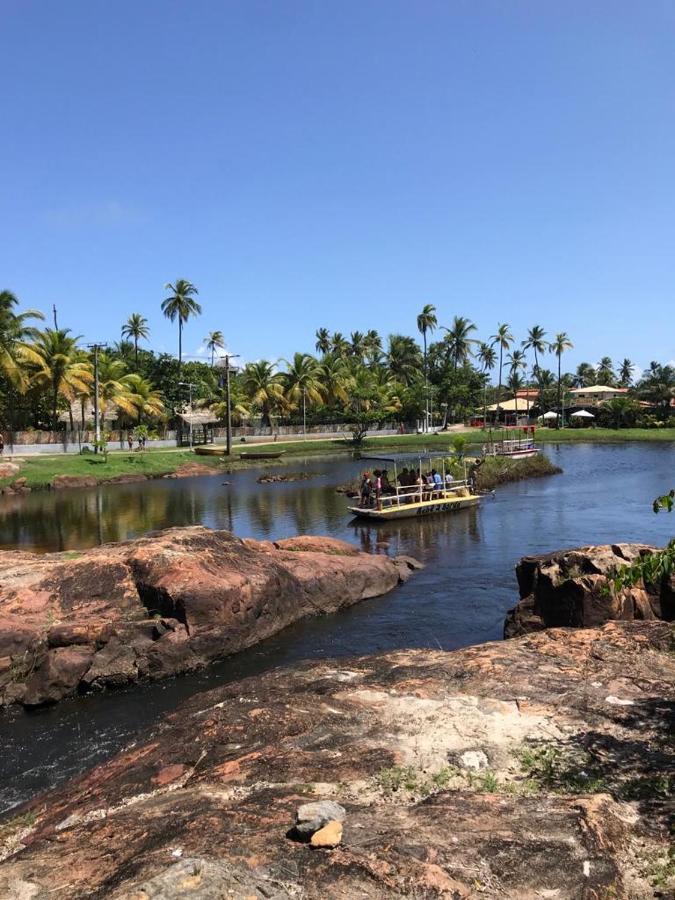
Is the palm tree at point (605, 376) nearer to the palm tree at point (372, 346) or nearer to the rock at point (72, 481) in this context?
the palm tree at point (372, 346)

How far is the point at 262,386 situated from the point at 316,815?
85869mm

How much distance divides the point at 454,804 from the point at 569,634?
6811 mm

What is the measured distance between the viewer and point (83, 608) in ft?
51.2

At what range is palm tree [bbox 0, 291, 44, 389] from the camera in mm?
61875

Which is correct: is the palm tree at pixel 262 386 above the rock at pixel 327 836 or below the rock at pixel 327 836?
above

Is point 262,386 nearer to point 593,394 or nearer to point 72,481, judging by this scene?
point 72,481

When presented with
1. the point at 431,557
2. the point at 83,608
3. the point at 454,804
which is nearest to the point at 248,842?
the point at 454,804

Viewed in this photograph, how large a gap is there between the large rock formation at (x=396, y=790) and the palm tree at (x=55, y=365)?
60.9 meters

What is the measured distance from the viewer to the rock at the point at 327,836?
18.4 ft

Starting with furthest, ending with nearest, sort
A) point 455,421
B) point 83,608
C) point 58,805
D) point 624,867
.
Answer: point 455,421 → point 83,608 → point 58,805 → point 624,867

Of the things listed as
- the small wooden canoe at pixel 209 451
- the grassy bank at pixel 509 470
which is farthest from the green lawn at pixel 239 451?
the grassy bank at pixel 509 470

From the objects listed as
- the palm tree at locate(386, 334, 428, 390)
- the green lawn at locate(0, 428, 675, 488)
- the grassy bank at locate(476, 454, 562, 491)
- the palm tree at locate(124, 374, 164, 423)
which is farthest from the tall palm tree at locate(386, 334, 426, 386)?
the grassy bank at locate(476, 454, 562, 491)

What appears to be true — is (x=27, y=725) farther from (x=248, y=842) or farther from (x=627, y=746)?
(x=627, y=746)

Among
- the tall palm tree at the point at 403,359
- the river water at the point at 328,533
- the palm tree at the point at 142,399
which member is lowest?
the river water at the point at 328,533
